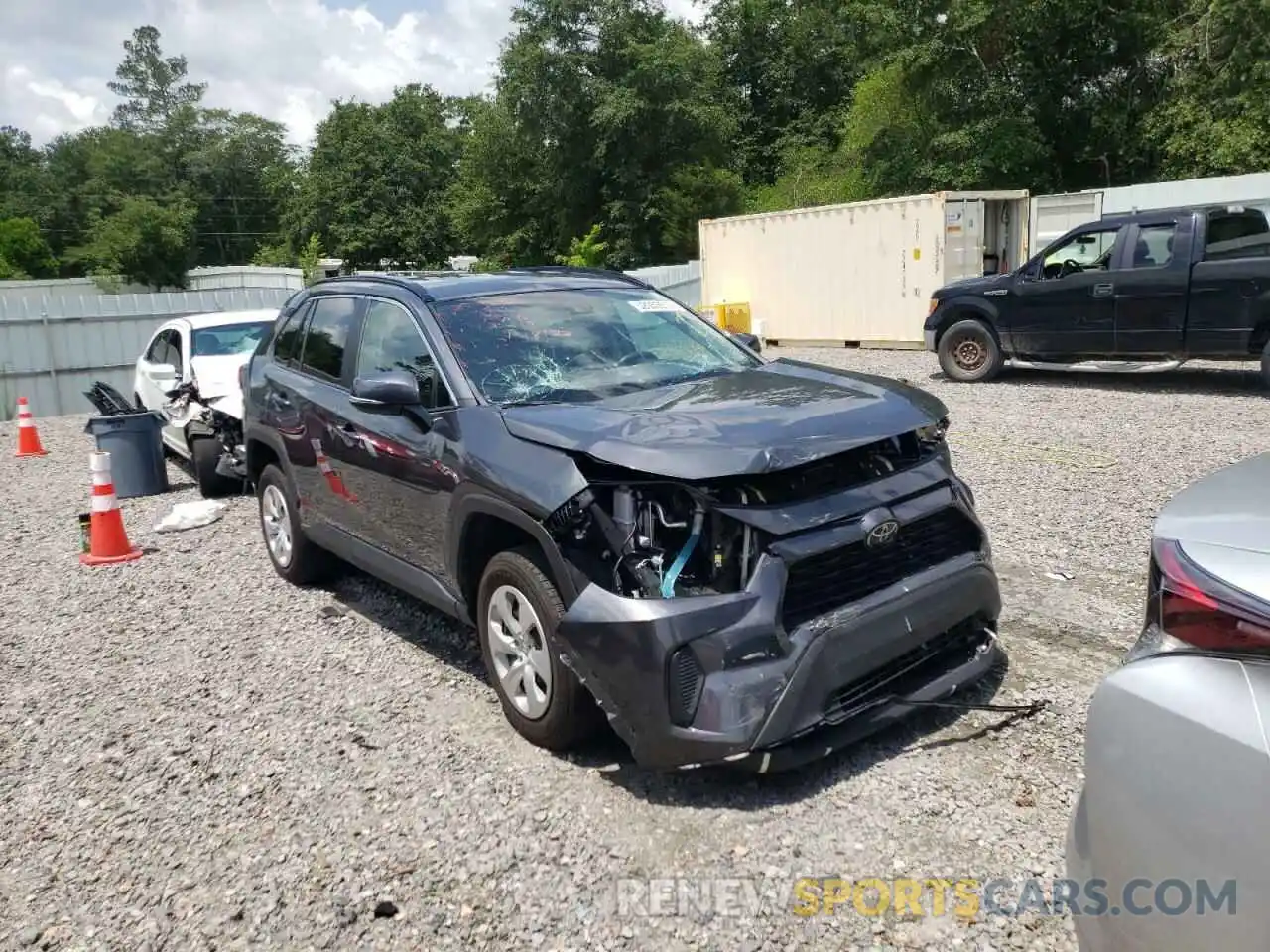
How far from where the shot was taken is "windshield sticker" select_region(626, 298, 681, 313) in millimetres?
5004

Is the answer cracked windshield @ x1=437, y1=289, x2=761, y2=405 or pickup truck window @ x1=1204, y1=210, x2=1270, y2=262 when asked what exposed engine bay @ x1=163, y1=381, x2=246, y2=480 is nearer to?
cracked windshield @ x1=437, y1=289, x2=761, y2=405

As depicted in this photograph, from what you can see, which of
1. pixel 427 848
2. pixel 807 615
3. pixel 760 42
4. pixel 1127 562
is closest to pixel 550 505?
pixel 807 615

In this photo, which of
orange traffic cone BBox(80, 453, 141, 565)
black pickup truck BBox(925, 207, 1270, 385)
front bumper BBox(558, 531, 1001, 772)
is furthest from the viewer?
black pickup truck BBox(925, 207, 1270, 385)

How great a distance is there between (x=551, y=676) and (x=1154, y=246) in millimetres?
10204

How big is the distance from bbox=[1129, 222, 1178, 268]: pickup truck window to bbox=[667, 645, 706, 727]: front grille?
10.1m

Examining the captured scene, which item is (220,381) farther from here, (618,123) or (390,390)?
(618,123)

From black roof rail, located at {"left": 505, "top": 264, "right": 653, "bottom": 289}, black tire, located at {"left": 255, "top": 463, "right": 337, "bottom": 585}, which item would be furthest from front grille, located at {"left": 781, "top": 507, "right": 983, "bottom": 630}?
black tire, located at {"left": 255, "top": 463, "right": 337, "bottom": 585}

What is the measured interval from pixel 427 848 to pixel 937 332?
36.8ft

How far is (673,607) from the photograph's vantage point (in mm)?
3125

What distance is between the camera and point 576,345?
4.51m

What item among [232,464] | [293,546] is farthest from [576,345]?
[232,464]

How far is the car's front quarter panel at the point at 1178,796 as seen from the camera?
1718 millimetres

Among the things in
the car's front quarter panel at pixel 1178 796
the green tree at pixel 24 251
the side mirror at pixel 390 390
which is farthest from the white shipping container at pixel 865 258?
the green tree at pixel 24 251

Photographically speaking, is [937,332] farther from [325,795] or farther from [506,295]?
[325,795]
